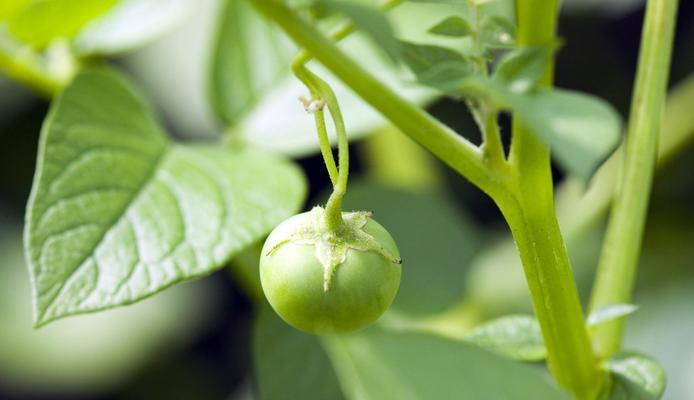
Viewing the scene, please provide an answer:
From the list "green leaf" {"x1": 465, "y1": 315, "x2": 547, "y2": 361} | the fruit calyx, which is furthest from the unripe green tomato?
"green leaf" {"x1": 465, "y1": 315, "x2": 547, "y2": 361}

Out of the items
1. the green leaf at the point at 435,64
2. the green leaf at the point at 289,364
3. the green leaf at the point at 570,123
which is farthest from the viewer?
the green leaf at the point at 289,364

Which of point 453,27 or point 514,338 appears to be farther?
point 514,338

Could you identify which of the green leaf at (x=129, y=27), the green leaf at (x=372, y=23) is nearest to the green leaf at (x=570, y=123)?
the green leaf at (x=372, y=23)

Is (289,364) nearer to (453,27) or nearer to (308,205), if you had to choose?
(453,27)

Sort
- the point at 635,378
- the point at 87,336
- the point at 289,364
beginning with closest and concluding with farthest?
the point at 635,378 < the point at 289,364 < the point at 87,336

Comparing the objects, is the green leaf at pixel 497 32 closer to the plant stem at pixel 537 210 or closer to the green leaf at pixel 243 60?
the plant stem at pixel 537 210

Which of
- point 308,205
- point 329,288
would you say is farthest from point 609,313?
point 308,205
